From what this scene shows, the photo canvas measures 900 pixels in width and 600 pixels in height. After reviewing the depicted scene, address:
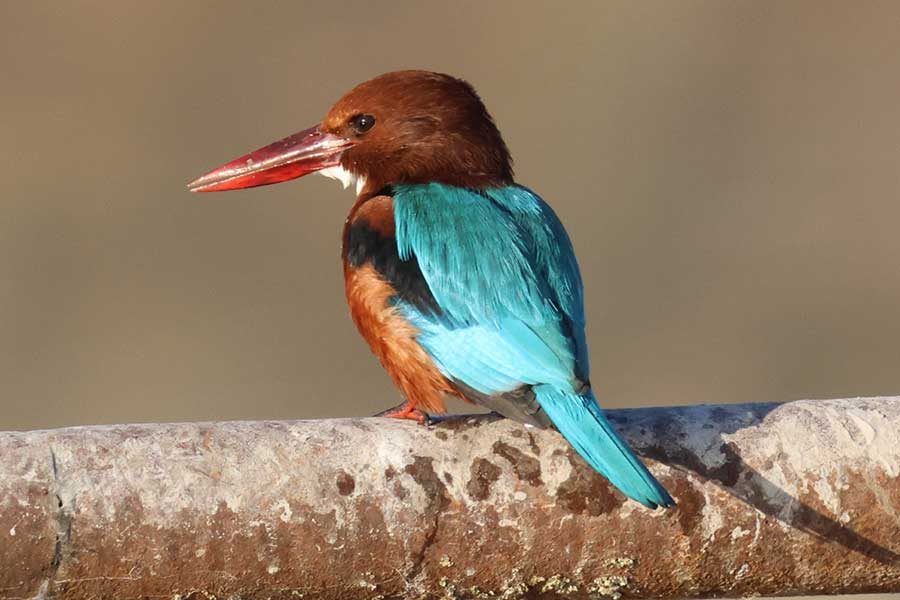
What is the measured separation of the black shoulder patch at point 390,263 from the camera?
10.5 feet

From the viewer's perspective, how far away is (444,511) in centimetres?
272

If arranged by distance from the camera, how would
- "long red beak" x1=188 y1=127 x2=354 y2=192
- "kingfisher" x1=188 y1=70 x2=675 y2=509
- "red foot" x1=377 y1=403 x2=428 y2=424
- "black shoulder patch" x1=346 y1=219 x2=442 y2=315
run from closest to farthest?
"kingfisher" x1=188 y1=70 x2=675 y2=509 < "red foot" x1=377 y1=403 x2=428 y2=424 < "black shoulder patch" x1=346 y1=219 x2=442 y2=315 < "long red beak" x1=188 y1=127 x2=354 y2=192

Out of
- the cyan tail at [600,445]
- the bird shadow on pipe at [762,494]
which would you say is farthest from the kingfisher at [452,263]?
the bird shadow on pipe at [762,494]

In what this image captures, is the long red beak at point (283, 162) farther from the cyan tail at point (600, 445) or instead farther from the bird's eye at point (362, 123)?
the cyan tail at point (600, 445)

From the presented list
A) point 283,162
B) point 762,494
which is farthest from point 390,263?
point 762,494

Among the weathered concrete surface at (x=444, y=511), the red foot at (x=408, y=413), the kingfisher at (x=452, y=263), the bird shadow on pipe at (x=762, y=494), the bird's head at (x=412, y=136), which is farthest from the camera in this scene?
the bird's head at (x=412, y=136)

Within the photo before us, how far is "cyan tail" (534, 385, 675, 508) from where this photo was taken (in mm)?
2666

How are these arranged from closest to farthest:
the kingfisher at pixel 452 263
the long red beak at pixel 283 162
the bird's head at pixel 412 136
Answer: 1. the kingfisher at pixel 452 263
2. the bird's head at pixel 412 136
3. the long red beak at pixel 283 162

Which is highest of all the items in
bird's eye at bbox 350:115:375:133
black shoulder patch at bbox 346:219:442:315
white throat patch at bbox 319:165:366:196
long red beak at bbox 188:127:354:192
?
bird's eye at bbox 350:115:375:133

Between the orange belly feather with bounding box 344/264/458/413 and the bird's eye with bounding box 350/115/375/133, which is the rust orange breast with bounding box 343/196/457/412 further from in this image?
the bird's eye with bounding box 350/115/375/133

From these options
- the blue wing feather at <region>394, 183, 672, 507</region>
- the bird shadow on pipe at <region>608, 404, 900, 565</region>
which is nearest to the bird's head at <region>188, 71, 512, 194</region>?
the blue wing feather at <region>394, 183, 672, 507</region>

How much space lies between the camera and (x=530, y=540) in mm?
2734

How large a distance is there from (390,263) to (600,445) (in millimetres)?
714

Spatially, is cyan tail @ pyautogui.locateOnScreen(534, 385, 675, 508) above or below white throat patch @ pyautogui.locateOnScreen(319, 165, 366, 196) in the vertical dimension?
below
